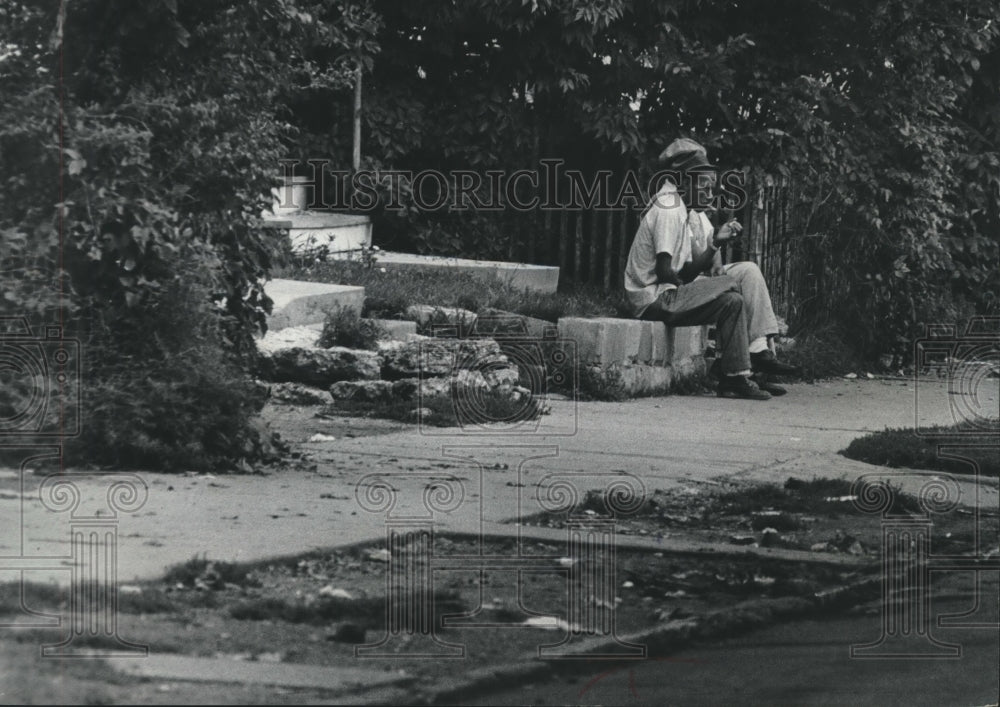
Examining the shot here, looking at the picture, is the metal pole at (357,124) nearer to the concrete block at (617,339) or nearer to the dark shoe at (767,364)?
the concrete block at (617,339)

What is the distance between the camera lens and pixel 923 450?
29.2ft

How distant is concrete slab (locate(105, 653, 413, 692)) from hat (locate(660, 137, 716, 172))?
318 inches

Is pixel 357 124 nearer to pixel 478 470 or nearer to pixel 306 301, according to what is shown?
pixel 306 301

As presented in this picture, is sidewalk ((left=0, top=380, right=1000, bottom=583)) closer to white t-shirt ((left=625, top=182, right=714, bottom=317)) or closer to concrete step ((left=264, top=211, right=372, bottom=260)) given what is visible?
white t-shirt ((left=625, top=182, right=714, bottom=317))

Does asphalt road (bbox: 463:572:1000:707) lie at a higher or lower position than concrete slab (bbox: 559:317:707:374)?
lower

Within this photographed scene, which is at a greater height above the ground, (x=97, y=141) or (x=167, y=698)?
(x=97, y=141)

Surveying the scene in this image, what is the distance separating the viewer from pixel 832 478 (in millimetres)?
8227

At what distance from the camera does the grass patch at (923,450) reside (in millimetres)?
8695

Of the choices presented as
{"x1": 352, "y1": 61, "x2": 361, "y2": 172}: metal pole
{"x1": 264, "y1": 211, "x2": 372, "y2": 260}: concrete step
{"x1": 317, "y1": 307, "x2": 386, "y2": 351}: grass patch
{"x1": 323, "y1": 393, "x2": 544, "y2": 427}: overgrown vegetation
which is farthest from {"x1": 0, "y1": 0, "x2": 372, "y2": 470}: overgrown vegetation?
{"x1": 352, "y1": 61, "x2": 361, "y2": 172}: metal pole

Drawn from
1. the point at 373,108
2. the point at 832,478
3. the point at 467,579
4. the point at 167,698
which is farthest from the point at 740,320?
the point at 167,698

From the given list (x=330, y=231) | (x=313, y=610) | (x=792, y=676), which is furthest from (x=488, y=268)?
(x=792, y=676)

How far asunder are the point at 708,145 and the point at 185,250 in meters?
7.48

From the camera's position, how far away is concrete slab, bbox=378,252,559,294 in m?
12.9

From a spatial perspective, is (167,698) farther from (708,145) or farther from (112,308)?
(708,145)
